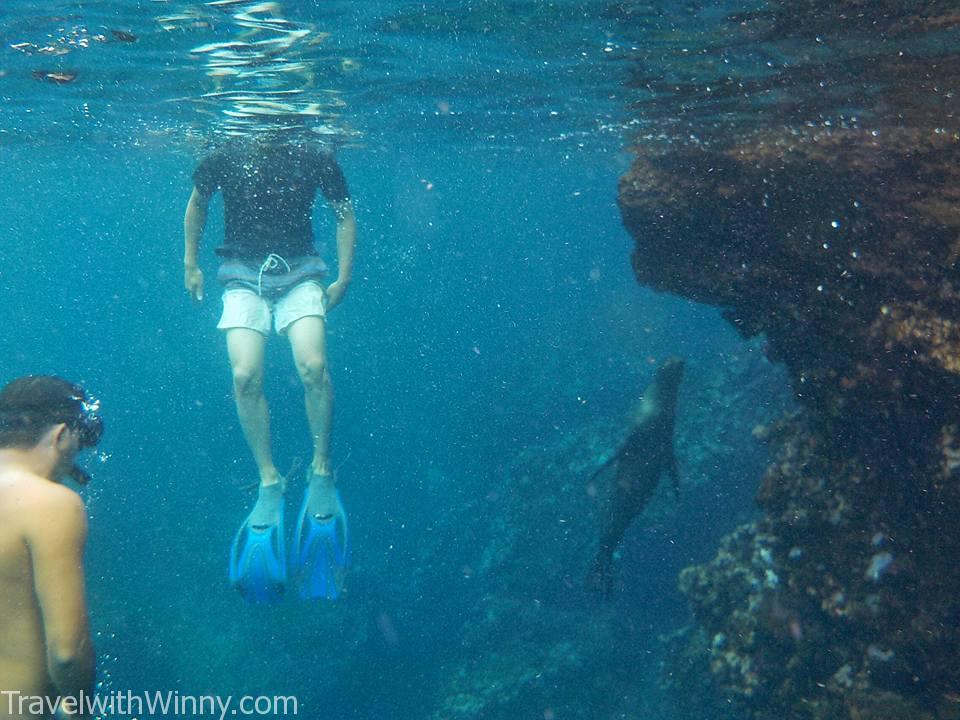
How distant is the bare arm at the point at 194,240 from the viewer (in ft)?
27.2

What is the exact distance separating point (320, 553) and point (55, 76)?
38.7 feet

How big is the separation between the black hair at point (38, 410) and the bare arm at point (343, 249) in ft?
15.0

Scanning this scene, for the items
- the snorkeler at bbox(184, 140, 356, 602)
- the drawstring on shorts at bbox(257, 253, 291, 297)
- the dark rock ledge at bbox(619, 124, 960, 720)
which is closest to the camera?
the dark rock ledge at bbox(619, 124, 960, 720)

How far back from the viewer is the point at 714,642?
7.62m

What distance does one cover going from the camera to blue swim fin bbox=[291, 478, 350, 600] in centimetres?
751

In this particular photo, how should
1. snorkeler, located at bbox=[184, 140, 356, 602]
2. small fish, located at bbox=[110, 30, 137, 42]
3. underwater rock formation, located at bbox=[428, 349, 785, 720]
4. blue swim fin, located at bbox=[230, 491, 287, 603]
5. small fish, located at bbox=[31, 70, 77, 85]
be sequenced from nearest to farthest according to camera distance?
blue swim fin, located at bbox=[230, 491, 287, 603], snorkeler, located at bbox=[184, 140, 356, 602], small fish, located at bbox=[110, 30, 137, 42], underwater rock formation, located at bbox=[428, 349, 785, 720], small fish, located at bbox=[31, 70, 77, 85]

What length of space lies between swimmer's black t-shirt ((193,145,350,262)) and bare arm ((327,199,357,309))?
0.19 metres

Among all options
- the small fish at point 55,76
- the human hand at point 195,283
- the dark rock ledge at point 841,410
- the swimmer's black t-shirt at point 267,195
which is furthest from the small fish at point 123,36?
the dark rock ledge at point 841,410

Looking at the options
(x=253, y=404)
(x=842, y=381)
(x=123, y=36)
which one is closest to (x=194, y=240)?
(x=253, y=404)

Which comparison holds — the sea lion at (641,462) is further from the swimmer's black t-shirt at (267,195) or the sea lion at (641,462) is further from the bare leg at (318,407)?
the swimmer's black t-shirt at (267,195)

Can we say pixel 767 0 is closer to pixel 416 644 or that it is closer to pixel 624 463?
A: pixel 624 463

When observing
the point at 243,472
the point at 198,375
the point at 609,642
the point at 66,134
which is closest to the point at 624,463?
the point at 609,642

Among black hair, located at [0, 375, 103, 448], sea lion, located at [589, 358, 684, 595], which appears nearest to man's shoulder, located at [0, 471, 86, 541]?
black hair, located at [0, 375, 103, 448]

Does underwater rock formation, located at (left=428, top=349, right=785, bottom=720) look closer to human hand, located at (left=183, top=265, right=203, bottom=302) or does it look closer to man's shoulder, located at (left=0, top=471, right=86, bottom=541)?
human hand, located at (left=183, top=265, right=203, bottom=302)
